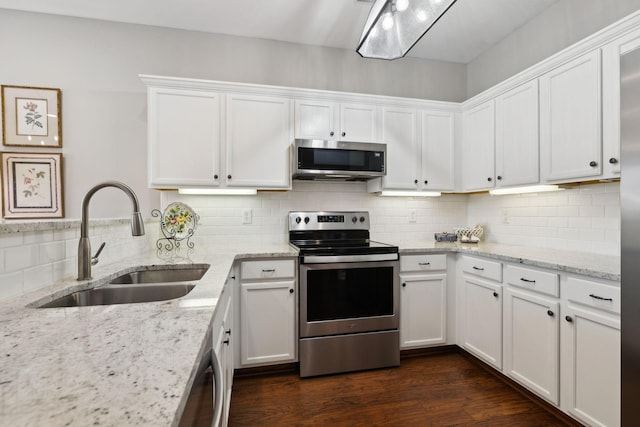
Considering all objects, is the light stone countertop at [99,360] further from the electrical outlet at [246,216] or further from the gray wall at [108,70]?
the gray wall at [108,70]

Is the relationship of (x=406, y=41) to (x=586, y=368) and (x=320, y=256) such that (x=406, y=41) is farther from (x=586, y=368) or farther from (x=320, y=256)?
(x=586, y=368)

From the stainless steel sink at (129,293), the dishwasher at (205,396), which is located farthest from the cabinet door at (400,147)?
the dishwasher at (205,396)

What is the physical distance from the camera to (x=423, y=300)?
99.2 inches

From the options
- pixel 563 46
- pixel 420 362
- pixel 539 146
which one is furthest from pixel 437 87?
pixel 420 362

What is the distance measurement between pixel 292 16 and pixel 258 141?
1.06 metres

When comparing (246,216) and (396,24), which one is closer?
(396,24)

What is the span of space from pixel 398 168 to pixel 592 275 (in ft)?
5.14

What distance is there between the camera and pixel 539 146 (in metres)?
2.17

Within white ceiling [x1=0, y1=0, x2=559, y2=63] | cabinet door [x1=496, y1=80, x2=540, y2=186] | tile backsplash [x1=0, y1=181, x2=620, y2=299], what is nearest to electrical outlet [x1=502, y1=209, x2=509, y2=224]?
tile backsplash [x1=0, y1=181, x2=620, y2=299]

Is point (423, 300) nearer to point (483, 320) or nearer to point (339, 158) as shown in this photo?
point (483, 320)

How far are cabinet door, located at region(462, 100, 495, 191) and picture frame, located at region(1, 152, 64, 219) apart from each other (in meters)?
3.47

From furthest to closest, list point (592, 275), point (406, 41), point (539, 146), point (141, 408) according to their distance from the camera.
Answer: point (539, 146) → point (406, 41) → point (592, 275) → point (141, 408)

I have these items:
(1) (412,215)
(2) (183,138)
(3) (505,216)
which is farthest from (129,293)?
(3) (505,216)

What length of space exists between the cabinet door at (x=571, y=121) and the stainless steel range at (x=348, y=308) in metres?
1.21
